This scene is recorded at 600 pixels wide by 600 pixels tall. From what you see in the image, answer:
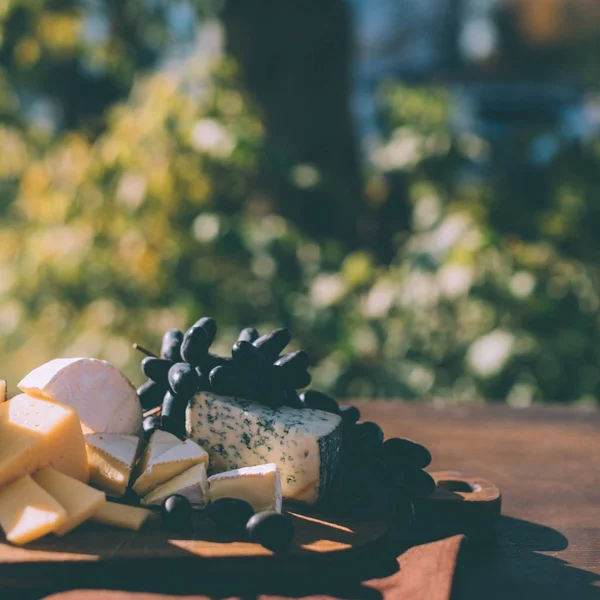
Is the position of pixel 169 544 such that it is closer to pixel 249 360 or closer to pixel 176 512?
pixel 176 512

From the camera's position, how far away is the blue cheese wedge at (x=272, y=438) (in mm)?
1056

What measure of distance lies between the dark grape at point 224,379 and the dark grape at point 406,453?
237 millimetres

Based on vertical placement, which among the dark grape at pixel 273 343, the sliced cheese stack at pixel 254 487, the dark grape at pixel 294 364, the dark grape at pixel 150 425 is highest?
the dark grape at pixel 273 343

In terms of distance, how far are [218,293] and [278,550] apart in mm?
1938

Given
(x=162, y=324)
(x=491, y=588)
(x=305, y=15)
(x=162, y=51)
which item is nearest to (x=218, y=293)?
(x=162, y=324)

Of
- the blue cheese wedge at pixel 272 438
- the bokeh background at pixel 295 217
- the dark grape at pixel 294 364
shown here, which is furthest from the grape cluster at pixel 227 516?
the bokeh background at pixel 295 217

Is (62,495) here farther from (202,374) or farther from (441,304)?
(441,304)

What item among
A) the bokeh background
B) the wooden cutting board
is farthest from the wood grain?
the bokeh background

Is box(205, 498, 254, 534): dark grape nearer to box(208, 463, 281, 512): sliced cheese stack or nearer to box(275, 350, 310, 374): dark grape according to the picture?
box(208, 463, 281, 512): sliced cheese stack

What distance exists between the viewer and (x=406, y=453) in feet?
3.69

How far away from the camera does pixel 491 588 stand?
34.9 inches

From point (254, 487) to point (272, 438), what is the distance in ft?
0.36

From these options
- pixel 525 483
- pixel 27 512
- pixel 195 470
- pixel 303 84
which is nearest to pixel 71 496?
pixel 27 512

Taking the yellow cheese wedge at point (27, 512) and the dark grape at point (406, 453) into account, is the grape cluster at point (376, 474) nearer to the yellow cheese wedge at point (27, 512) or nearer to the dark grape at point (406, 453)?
the dark grape at point (406, 453)
